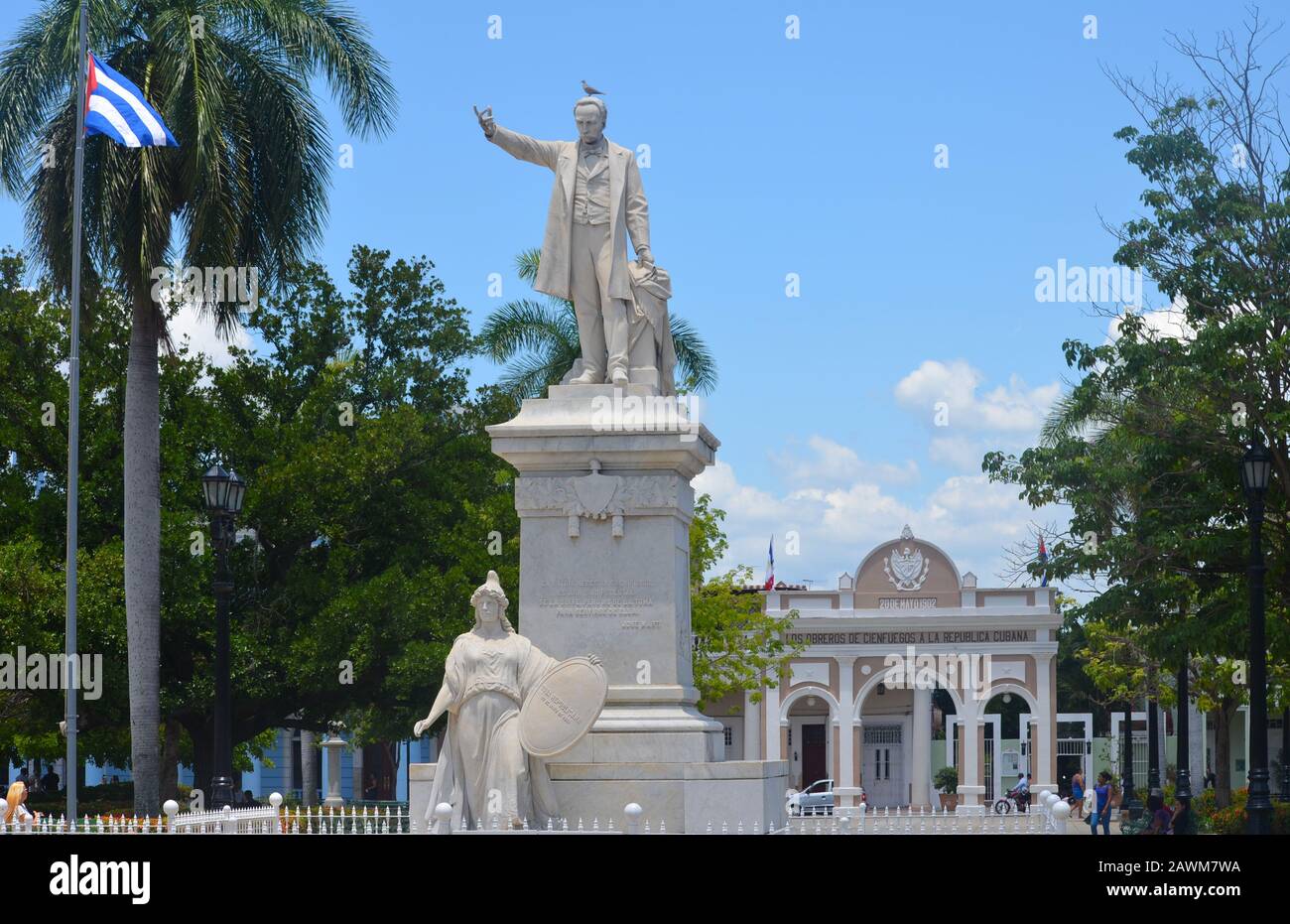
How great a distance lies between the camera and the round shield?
13.9m

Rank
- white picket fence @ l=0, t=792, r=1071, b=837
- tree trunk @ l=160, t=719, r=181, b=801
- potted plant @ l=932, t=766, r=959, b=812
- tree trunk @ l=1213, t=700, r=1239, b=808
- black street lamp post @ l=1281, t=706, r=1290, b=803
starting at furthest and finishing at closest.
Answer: potted plant @ l=932, t=766, r=959, b=812, black street lamp post @ l=1281, t=706, r=1290, b=803, tree trunk @ l=1213, t=700, r=1239, b=808, tree trunk @ l=160, t=719, r=181, b=801, white picket fence @ l=0, t=792, r=1071, b=837

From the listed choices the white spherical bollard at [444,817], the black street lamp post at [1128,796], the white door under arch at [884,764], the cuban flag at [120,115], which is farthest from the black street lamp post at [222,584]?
the white door under arch at [884,764]

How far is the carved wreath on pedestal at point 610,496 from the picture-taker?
49.9 ft

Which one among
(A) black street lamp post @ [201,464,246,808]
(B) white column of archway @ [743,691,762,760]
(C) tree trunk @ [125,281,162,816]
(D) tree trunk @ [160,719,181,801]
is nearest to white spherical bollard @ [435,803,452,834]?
(A) black street lamp post @ [201,464,246,808]

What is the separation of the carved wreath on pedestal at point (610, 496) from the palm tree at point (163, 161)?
12.5 meters

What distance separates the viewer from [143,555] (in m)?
26.4

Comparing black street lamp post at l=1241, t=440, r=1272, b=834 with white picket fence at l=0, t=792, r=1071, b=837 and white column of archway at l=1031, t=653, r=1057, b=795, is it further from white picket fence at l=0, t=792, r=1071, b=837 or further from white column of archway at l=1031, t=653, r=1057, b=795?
white column of archway at l=1031, t=653, r=1057, b=795

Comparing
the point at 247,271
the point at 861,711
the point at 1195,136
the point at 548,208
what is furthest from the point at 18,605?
the point at 861,711

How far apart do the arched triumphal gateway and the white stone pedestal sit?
37933mm

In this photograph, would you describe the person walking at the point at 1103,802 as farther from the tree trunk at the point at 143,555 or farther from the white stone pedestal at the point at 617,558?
the white stone pedestal at the point at 617,558

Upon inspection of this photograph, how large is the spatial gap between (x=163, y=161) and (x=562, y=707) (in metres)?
14.9

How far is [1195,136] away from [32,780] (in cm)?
3934
